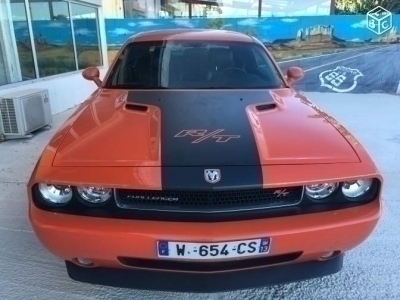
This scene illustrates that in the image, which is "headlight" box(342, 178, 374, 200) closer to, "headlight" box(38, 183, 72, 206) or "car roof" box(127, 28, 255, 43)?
"headlight" box(38, 183, 72, 206)

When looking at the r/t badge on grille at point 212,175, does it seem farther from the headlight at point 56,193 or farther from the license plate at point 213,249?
the headlight at point 56,193

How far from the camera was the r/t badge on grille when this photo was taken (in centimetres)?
147

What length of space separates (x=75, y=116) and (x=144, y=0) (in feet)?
36.3

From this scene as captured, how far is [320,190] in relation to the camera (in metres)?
1.63

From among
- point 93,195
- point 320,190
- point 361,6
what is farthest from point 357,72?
point 93,195

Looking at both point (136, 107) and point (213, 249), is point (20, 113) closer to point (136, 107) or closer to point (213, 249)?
point (136, 107)

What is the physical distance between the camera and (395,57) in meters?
8.70

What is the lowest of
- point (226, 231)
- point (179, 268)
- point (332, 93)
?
point (332, 93)

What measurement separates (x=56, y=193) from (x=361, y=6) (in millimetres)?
14367

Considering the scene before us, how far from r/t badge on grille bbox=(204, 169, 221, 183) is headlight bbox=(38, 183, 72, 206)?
2.13ft

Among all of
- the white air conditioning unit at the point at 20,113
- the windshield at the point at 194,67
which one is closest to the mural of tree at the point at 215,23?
the white air conditioning unit at the point at 20,113

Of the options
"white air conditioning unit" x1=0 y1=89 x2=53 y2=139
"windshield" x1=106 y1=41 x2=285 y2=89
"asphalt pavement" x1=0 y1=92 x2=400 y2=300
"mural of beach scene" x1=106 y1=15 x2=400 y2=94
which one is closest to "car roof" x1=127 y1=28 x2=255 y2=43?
"windshield" x1=106 y1=41 x2=285 y2=89

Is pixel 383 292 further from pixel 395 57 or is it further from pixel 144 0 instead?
pixel 144 0

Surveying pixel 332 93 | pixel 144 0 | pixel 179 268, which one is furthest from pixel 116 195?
pixel 144 0
